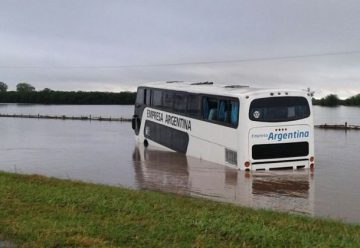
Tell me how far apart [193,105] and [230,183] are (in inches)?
303

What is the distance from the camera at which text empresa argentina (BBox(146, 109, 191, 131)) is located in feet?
83.5

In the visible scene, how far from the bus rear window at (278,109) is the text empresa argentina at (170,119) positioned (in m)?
5.52

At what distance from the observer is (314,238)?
689cm

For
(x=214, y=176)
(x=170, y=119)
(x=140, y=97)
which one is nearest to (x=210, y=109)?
(x=214, y=176)

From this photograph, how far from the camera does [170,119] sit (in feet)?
90.5

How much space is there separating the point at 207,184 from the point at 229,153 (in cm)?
426

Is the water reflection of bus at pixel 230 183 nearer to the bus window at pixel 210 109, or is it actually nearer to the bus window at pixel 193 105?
the bus window at pixel 210 109

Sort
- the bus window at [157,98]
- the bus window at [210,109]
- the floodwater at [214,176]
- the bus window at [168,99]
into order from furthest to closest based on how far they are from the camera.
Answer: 1. the bus window at [157,98]
2. the bus window at [168,99]
3. the bus window at [210,109]
4. the floodwater at [214,176]

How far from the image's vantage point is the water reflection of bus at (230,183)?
14148 millimetres

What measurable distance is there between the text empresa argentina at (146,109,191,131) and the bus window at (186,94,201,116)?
1.89ft

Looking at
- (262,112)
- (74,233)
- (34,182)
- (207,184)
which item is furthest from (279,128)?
(74,233)

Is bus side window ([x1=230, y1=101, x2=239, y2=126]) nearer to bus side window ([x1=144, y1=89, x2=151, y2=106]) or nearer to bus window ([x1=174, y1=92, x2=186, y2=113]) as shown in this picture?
bus window ([x1=174, y1=92, x2=186, y2=113])

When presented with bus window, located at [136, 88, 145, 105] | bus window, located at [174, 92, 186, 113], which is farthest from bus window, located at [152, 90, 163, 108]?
bus window, located at [174, 92, 186, 113]

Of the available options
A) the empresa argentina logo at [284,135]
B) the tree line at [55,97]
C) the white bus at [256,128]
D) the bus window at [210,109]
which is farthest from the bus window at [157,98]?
the tree line at [55,97]
